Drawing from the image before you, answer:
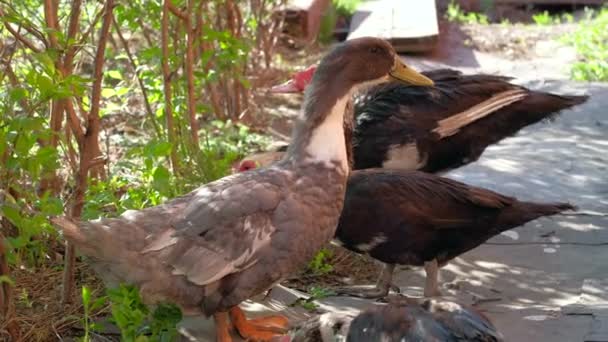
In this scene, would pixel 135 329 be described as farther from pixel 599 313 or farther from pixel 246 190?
pixel 599 313

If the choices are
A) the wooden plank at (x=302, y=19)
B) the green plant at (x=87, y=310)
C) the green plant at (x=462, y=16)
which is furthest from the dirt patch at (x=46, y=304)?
the green plant at (x=462, y=16)

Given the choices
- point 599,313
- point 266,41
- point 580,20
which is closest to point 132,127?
point 266,41

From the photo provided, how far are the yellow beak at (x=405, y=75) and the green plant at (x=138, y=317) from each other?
1497 millimetres

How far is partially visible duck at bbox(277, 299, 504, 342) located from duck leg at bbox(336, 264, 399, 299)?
1113 mm

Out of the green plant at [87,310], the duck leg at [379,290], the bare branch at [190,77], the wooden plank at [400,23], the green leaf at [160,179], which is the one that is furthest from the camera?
the wooden plank at [400,23]

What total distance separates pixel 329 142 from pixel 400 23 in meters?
6.96

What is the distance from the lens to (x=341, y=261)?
5.70 m

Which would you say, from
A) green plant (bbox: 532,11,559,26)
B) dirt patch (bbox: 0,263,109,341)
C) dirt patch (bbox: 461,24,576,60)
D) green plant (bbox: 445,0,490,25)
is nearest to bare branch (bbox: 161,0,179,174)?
dirt patch (bbox: 0,263,109,341)

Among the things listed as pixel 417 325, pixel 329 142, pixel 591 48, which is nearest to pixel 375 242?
pixel 329 142

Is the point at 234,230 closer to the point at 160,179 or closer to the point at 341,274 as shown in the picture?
the point at 160,179

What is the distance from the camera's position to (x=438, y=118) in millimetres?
5848

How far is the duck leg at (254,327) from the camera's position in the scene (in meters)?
4.45

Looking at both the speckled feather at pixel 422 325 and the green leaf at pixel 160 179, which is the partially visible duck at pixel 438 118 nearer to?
the green leaf at pixel 160 179

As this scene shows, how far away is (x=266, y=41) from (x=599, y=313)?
18.6ft
